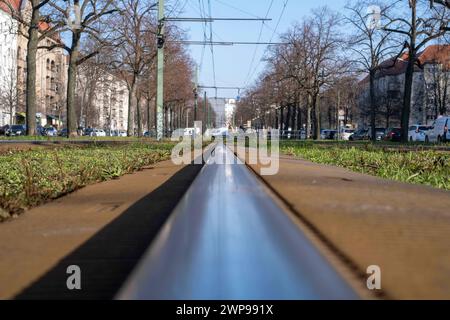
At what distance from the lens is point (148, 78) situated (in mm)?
54719

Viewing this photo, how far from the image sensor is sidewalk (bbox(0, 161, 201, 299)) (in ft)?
9.55

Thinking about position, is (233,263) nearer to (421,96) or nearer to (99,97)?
(421,96)

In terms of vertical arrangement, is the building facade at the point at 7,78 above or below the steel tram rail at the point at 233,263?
above

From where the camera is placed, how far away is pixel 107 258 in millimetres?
3457

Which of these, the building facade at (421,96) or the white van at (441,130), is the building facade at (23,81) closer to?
the white van at (441,130)

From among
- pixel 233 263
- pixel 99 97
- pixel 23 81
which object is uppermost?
pixel 99 97

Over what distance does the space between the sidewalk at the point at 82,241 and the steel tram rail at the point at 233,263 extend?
246 mm

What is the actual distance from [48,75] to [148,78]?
52560mm

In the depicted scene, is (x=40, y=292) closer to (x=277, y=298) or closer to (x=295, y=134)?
(x=277, y=298)

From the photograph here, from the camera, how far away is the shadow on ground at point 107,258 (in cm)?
279

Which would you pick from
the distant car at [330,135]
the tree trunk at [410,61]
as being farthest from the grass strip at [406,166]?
the distant car at [330,135]

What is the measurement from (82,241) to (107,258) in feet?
1.93

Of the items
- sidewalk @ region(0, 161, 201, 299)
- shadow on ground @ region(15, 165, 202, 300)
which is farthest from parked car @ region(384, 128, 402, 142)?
shadow on ground @ region(15, 165, 202, 300)

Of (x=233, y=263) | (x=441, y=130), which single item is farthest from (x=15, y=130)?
(x=233, y=263)
